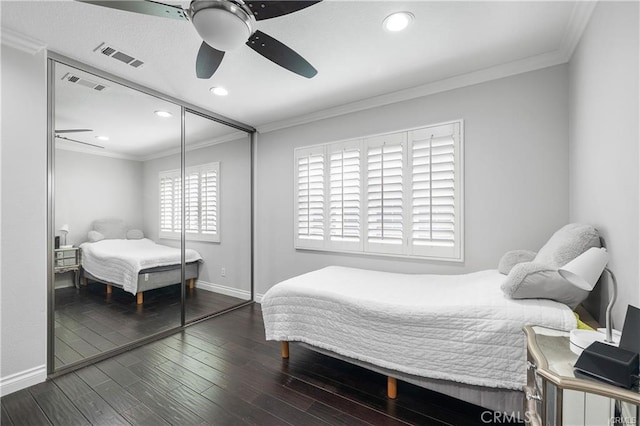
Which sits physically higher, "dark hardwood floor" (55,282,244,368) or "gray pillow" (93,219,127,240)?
"gray pillow" (93,219,127,240)

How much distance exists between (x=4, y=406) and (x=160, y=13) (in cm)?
266

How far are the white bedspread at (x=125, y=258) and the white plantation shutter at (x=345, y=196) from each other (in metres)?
1.75

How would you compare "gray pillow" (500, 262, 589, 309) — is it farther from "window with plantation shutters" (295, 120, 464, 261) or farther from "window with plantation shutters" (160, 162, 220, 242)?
"window with plantation shutters" (160, 162, 220, 242)

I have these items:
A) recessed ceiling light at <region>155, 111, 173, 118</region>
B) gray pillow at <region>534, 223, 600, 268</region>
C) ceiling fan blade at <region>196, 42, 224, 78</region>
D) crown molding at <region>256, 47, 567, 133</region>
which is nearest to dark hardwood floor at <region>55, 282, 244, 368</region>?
recessed ceiling light at <region>155, 111, 173, 118</region>

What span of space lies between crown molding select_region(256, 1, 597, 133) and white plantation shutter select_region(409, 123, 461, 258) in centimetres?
40

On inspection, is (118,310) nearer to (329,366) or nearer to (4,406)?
(4,406)

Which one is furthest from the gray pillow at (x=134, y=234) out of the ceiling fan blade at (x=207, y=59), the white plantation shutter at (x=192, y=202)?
the ceiling fan blade at (x=207, y=59)

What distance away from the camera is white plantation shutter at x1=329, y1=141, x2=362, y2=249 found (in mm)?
3164

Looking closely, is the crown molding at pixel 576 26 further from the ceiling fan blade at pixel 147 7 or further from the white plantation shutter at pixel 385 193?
the ceiling fan blade at pixel 147 7

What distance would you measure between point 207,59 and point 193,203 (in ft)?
6.02

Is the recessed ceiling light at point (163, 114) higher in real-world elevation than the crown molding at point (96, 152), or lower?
higher

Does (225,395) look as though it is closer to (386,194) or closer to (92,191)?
(92,191)

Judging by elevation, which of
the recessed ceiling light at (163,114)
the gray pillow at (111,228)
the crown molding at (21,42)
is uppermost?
the crown molding at (21,42)

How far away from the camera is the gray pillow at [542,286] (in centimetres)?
154
